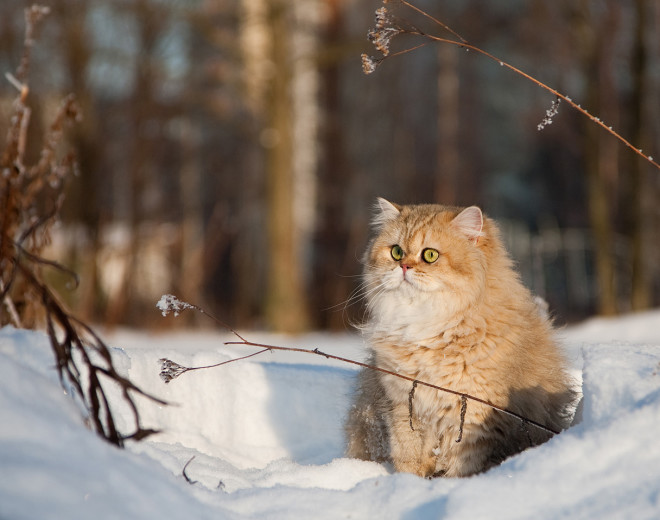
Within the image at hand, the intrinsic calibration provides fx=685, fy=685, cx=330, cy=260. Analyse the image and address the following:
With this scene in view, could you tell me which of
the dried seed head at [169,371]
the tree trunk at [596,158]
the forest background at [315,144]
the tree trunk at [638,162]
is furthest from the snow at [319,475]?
the tree trunk at [596,158]

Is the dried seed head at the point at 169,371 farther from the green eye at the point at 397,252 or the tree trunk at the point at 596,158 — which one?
the tree trunk at the point at 596,158

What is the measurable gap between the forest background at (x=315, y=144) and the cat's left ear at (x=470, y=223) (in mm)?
2193

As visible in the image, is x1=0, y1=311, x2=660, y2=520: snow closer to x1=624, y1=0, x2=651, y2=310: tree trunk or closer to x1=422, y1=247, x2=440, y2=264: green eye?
x1=422, y1=247, x2=440, y2=264: green eye

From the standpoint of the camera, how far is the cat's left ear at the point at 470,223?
2.73 metres

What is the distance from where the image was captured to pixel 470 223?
275cm

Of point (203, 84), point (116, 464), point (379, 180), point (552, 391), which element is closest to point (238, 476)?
point (116, 464)

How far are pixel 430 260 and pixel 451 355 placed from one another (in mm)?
441

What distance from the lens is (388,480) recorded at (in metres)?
1.85

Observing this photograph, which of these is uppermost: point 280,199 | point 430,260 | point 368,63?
point 368,63

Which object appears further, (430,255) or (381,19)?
(430,255)

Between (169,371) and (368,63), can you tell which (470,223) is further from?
(169,371)

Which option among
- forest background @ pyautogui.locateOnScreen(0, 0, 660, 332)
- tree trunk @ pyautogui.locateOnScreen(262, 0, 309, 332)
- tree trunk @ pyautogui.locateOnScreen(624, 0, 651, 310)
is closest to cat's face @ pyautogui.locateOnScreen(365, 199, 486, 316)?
forest background @ pyautogui.locateOnScreen(0, 0, 660, 332)

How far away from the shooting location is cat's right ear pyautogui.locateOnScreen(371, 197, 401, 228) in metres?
3.07

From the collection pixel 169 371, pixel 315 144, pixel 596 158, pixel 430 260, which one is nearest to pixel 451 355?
pixel 430 260
